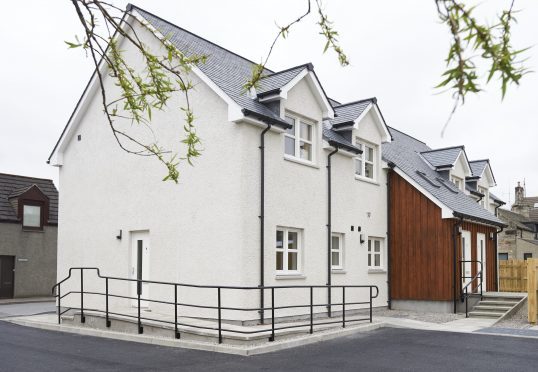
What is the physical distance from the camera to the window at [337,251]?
56.7ft

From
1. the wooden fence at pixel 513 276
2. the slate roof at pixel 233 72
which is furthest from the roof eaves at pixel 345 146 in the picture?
the wooden fence at pixel 513 276

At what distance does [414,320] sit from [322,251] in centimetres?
334

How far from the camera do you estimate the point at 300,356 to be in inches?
424

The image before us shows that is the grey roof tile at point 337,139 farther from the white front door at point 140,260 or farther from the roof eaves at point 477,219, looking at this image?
the white front door at point 140,260

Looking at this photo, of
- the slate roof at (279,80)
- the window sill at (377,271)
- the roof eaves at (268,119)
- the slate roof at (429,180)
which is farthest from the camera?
the slate roof at (429,180)

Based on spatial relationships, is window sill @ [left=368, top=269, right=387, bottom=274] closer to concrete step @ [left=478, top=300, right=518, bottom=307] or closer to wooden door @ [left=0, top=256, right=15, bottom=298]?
concrete step @ [left=478, top=300, right=518, bottom=307]

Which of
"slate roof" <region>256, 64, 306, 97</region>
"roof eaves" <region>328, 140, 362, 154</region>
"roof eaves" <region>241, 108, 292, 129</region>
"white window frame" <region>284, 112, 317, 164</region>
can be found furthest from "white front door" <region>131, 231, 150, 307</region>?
"roof eaves" <region>328, 140, 362, 154</region>

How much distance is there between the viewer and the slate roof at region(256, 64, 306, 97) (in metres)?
15.2

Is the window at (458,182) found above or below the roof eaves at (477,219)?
above

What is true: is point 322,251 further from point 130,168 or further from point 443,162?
point 443,162

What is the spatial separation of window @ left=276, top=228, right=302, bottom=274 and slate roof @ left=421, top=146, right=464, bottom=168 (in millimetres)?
11099

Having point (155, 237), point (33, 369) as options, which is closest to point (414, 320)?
point (155, 237)

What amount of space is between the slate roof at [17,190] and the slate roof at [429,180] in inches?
718

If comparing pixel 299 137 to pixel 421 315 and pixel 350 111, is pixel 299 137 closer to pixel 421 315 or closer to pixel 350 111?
pixel 350 111
